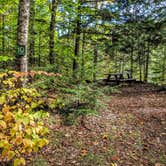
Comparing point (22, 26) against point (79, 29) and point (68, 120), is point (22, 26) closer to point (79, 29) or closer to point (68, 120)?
point (68, 120)

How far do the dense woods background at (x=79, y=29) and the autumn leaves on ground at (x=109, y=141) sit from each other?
4061mm

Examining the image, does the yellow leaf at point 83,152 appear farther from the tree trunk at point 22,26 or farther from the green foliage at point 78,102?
the tree trunk at point 22,26

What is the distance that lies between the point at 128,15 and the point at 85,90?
10.1 m

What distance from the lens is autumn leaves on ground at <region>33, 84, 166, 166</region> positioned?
14.8 feet

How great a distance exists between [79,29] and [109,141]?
798 centimetres

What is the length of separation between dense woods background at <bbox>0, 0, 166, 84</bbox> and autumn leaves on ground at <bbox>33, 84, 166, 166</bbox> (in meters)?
4.06

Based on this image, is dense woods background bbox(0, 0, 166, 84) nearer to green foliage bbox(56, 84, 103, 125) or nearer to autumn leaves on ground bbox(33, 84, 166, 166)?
green foliage bbox(56, 84, 103, 125)

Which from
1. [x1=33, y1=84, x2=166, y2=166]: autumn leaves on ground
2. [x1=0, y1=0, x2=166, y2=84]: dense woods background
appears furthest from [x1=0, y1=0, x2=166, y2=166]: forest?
[x1=0, y1=0, x2=166, y2=84]: dense woods background

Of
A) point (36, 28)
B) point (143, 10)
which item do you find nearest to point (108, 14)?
point (143, 10)

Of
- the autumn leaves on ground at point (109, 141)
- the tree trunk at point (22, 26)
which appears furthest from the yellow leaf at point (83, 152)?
the tree trunk at point (22, 26)

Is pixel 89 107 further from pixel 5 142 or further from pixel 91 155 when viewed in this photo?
pixel 5 142

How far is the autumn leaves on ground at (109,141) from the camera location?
452 centimetres

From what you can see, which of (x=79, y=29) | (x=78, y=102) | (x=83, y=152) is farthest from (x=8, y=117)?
(x=79, y=29)

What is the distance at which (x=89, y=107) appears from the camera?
6.25 metres
